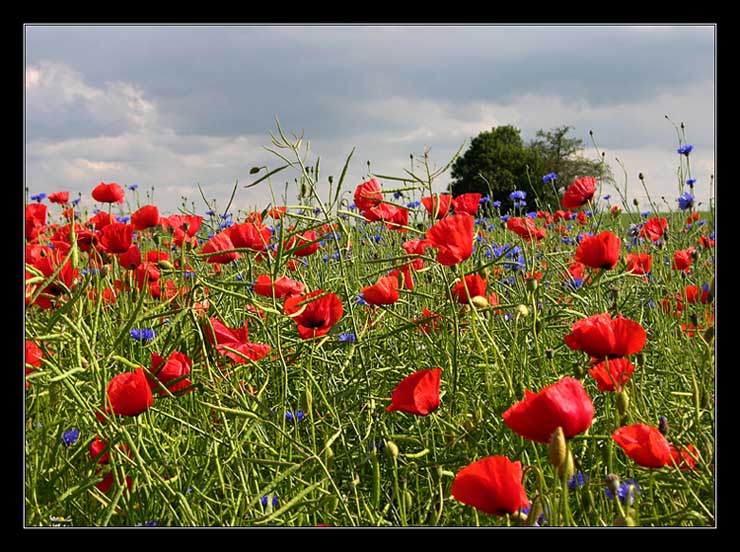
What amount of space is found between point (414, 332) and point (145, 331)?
0.74m

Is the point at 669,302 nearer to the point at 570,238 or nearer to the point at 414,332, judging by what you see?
the point at 414,332

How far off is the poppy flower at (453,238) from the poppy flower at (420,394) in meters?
0.22

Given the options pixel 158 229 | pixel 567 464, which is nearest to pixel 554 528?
pixel 567 464

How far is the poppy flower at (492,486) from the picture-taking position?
0.73 metres

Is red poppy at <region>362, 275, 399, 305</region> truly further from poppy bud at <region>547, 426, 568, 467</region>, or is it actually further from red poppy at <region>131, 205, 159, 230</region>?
red poppy at <region>131, 205, 159, 230</region>

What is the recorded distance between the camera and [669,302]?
2176mm

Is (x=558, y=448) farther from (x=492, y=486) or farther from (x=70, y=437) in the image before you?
(x=70, y=437)

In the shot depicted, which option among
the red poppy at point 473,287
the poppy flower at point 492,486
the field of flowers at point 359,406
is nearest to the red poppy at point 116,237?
the field of flowers at point 359,406

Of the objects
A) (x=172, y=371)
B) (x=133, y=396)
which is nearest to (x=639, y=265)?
(x=172, y=371)

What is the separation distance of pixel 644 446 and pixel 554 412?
219 mm

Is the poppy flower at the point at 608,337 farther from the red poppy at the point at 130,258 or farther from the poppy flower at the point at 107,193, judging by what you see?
the poppy flower at the point at 107,193

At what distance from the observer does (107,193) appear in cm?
245

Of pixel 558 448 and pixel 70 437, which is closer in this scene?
pixel 558 448

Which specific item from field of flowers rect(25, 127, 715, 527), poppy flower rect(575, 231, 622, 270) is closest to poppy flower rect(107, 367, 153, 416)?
field of flowers rect(25, 127, 715, 527)
